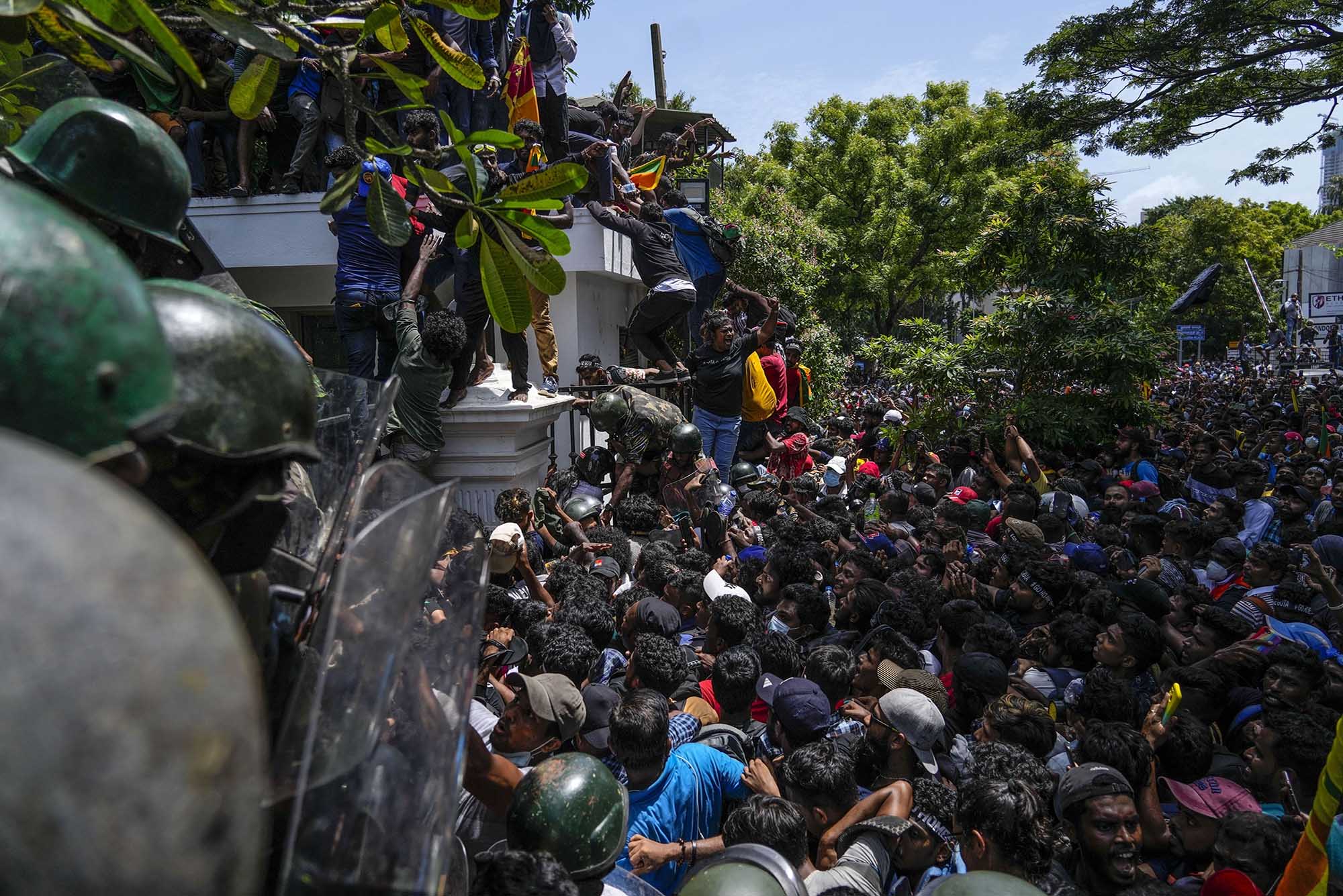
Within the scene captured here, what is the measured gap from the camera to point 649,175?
11914 mm

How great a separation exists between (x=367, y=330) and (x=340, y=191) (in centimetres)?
474

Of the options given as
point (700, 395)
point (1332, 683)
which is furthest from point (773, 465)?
point (1332, 683)

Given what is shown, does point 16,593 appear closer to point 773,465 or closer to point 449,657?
point 449,657

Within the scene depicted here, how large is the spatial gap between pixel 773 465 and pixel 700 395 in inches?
67.0

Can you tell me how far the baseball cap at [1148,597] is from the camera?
15.5ft

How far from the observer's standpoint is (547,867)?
6.07 ft

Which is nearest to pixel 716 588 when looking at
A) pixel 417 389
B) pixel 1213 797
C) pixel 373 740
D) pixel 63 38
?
pixel 417 389

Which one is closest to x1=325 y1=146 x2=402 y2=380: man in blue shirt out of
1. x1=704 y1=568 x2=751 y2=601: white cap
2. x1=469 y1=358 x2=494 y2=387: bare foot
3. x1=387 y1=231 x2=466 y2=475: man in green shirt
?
A: x1=387 y1=231 x2=466 y2=475: man in green shirt

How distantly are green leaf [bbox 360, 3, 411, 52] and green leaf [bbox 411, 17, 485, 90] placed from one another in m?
0.06

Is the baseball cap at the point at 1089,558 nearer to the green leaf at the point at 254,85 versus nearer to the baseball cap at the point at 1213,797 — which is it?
the baseball cap at the point at 1213,797

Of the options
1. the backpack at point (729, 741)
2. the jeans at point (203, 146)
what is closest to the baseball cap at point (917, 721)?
the backpack at point (729, 741)

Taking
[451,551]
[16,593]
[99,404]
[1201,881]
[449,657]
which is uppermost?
[99,404]

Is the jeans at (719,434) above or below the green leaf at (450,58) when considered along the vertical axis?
below

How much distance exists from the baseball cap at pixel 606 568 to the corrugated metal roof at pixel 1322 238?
48.2 m
